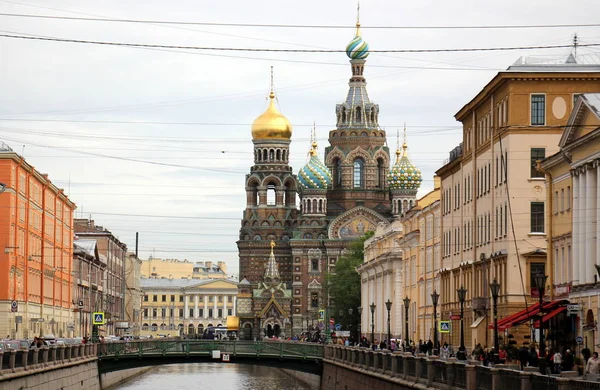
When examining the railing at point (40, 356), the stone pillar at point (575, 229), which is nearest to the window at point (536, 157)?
the stone pillar at point (575, 229)

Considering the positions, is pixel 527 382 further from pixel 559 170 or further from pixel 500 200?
pixel 500 200

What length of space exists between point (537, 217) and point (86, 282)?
3004 inches

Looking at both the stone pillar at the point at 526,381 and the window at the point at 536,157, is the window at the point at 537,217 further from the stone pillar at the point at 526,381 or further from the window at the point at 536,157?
the stone pillar at the point at 526,381

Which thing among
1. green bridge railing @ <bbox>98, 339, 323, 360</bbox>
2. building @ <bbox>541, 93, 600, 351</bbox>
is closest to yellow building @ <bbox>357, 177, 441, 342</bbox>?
green bridge railing @ <bbox>98, 339, 323, 360</bbox>

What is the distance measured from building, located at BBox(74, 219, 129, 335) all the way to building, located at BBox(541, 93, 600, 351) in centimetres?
8803

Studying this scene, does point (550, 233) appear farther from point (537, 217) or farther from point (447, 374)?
point (447, 374)

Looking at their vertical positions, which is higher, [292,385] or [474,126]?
[474,126]

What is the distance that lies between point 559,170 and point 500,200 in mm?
9330

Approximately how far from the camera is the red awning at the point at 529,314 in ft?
189

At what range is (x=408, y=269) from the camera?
362ft

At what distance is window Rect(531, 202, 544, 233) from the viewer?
218ft

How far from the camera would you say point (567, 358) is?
37.8 metres

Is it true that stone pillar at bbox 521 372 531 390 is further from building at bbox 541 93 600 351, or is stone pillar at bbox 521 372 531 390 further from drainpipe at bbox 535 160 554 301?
drainpipe at bbox 535 160 554 301

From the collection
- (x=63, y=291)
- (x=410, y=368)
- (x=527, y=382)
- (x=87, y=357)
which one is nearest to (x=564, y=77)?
(x=410, y=368)
